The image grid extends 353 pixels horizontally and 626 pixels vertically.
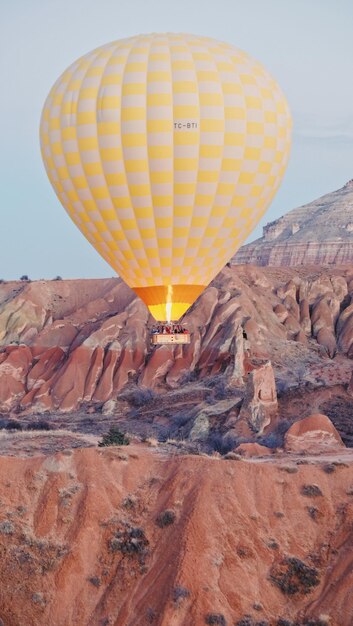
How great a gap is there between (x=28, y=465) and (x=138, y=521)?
4.40 meters

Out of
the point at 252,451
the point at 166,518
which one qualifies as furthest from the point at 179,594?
the point at 252,451

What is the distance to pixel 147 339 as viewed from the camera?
253ft

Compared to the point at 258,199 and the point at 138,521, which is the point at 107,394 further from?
the point at 138,521

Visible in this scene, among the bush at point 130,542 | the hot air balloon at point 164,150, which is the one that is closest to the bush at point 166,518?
the bush at point 130,542

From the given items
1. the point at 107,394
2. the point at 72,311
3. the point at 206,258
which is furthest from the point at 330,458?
the point at 72,311

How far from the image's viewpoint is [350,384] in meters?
55.4

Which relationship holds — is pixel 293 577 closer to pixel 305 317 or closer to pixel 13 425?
pixel 13 425

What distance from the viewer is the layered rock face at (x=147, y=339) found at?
233ft

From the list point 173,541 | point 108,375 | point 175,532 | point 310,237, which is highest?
point 310,237

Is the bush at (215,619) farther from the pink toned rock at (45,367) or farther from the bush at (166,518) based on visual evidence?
the pink toned rock at (45,367)

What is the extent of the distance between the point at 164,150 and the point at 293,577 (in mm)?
15931

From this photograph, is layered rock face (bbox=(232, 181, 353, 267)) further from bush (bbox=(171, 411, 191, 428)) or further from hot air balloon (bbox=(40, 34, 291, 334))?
hot air balloon (bbox=(40, 34, 291, 334))

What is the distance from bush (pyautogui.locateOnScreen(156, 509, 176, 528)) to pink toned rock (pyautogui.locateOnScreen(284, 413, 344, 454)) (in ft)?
29.5

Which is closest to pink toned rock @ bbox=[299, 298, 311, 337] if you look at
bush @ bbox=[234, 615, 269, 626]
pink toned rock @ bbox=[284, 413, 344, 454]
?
pink toned rock @ bbox=[284, 413, 344, 454]
